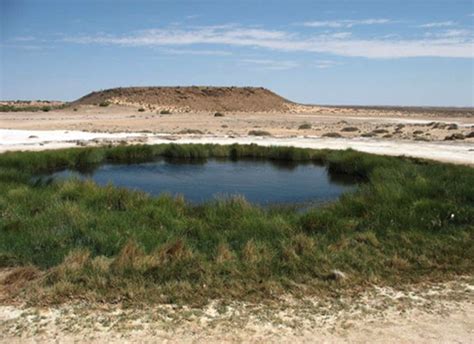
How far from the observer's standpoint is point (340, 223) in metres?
9.02

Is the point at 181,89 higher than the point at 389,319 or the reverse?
higher

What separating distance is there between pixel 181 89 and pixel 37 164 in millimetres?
63102

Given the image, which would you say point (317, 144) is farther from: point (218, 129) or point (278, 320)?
point (278, 320)

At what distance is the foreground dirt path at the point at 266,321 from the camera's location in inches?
198

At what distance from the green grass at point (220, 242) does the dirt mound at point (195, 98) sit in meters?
57.6

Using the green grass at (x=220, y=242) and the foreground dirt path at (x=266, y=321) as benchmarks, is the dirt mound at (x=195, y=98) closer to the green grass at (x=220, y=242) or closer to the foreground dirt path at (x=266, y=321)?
the green grass at (x=220, y=242)

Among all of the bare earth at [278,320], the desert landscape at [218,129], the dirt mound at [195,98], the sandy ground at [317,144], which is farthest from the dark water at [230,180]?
the dirt mound at [195,98]

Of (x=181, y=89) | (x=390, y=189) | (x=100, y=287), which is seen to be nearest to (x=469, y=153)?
(x=390, y=189)

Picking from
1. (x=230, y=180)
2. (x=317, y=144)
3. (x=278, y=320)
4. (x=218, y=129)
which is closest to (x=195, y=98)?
(x=218, y=129)

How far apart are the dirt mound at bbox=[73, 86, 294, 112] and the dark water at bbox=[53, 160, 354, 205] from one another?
158 ft

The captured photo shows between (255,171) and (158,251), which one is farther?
(255,171)

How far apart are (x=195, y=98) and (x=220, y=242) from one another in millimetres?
68806

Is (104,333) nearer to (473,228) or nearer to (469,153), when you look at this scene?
(473,228)

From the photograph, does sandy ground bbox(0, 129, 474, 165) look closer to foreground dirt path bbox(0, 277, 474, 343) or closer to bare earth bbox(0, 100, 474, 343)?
bare earth bbox(0, 100, 474, 343)
